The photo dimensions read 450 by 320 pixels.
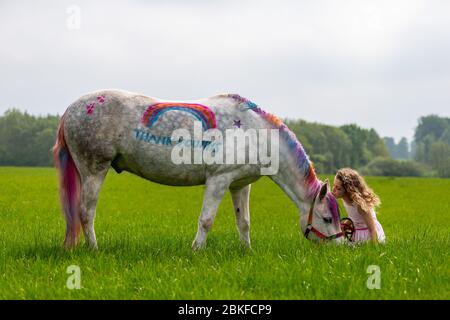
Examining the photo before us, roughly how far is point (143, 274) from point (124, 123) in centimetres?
227

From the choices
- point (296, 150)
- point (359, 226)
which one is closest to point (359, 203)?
point (359, 226)

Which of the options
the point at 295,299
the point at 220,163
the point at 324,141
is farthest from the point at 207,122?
the point at 324,141

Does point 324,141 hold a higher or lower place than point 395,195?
higher

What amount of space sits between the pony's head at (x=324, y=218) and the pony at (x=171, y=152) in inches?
0.5

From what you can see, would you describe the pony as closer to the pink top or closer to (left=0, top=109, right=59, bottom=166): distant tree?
the pink top

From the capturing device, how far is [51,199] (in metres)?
16.9

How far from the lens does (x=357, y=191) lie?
24.7ft

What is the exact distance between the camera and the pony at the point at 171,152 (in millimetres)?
6590

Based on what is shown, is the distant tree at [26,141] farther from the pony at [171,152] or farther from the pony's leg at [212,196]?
the pony's leg at [212,196]

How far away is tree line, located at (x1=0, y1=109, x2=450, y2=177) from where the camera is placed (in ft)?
188

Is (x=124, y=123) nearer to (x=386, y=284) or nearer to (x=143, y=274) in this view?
(x=143, y=274)

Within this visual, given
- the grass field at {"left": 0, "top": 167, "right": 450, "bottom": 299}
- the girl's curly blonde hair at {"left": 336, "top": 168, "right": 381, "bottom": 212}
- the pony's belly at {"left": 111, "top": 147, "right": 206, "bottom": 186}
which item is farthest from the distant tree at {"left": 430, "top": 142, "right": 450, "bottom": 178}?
the pony's belly at {"left": 111, "top": 147, "right": 206, "bottom": 186}

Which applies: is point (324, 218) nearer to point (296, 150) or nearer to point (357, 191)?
point (296, 150)

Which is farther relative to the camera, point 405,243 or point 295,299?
point 405,243
